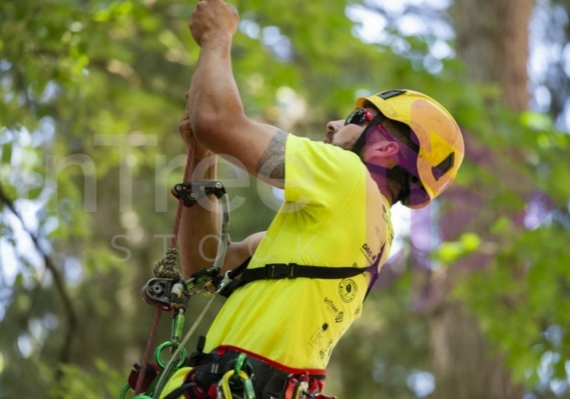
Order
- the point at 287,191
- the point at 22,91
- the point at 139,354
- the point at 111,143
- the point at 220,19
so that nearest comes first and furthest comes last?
the point at 287,191
the point at 220,19
the point at 22,91
the point at 111,143
the point at 139,354

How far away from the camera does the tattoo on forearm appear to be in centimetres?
276

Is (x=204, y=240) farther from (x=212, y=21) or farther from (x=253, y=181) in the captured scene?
(x=253, y=181)

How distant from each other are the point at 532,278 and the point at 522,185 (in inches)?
35.6

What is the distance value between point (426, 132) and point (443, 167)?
195mm

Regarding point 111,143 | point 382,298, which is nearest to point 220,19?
point 111,143

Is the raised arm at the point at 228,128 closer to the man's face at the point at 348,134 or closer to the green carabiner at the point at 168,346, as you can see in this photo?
the man's face at the point at 348,134

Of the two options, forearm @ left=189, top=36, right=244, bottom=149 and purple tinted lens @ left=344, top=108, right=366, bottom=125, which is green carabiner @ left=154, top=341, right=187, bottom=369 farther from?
purple tinted lens @ left=344, top=108, right=366, bottom=125

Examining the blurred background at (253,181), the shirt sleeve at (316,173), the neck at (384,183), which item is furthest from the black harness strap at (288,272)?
the blurred background at (253,181)

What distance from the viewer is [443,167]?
3297mm

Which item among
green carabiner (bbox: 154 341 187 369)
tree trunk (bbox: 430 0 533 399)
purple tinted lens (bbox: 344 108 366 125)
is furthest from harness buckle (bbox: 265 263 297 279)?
tree trunk (bbox: 430 0 533 399)

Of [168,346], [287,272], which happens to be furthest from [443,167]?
[168,346]

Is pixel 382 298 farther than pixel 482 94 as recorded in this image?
Yes

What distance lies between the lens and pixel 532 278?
831 cm

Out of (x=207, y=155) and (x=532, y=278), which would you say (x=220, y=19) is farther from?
(x=532, y=278)
